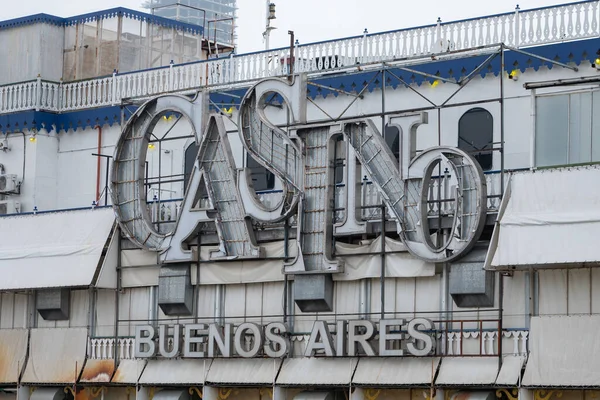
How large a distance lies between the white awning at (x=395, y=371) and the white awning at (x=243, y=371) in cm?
265

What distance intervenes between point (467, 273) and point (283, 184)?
5.98 m

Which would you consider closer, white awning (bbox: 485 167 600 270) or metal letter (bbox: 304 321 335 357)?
white awning (bbox: 485 167 600 270)

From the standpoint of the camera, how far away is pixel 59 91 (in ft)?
157

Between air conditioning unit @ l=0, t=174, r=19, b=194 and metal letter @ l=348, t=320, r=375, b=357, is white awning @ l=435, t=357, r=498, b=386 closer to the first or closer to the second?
metal letter @ l=348, t=320, r=375, b=357

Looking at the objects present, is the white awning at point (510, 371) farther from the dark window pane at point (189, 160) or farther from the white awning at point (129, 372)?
the dark window pane at point (189, 160)

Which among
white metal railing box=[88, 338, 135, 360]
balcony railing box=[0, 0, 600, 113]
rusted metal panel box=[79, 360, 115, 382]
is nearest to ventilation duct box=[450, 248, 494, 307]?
balcony railing box=[0, 0, 600, 113]

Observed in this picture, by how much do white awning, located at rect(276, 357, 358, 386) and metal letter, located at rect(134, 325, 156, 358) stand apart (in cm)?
418

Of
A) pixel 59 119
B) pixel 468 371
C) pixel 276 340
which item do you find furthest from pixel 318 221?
pixel 59 119

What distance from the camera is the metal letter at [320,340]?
38.0 m

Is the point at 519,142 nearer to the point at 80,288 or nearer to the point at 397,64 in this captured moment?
the point at 397,64

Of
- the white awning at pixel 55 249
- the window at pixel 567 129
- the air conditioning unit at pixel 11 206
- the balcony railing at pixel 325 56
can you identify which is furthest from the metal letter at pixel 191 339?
the window at pixel 567 129

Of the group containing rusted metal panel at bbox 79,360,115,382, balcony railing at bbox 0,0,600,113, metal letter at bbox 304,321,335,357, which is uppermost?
balcony railing at bbox 0,0,600,113

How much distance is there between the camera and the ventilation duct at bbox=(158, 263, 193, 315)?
1640 inches

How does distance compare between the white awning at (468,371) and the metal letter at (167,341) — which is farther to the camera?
the metal letter at (167,341)
